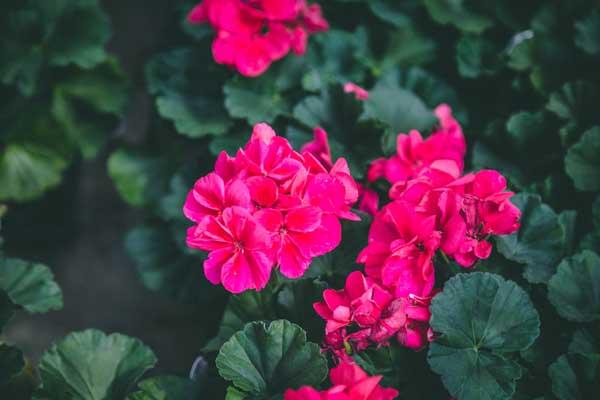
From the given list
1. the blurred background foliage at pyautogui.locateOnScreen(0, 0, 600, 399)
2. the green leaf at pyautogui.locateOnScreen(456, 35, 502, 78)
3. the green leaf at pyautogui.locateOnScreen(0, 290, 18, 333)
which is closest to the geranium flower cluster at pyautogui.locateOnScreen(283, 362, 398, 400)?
the blurred background foliage at pyautogui.locateOnScreen(0, 0, 600, 399)

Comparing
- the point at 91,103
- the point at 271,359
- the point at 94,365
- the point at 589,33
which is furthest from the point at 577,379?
the point at 91,103

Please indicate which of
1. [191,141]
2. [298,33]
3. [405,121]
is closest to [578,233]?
[405,121]

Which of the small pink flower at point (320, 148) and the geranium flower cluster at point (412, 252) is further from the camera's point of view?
the small pink flower at point (320, 148)

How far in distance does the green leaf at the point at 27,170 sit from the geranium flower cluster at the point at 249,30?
0.65 meters

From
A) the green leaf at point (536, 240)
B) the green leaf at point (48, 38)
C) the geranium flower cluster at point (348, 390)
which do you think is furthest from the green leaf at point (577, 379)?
the green leaf at point (48, 38)

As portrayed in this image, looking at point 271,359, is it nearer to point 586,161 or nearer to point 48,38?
point 586,161

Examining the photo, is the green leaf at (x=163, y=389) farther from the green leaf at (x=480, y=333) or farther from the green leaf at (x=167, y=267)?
the green leaf at (x=167, y=267)

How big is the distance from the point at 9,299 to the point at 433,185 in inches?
25.1

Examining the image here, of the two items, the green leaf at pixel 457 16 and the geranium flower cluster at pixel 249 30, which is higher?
the geranium flower cluster at pixel 249 30

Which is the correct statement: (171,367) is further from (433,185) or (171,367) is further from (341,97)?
(433,185)

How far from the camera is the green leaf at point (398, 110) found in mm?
1335

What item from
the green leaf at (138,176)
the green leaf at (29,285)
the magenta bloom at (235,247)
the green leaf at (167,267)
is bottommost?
the green leaf at (167,267)

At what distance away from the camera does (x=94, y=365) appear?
1.01 meters

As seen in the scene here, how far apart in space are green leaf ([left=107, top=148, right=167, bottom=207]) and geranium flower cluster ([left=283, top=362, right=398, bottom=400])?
91 cm
